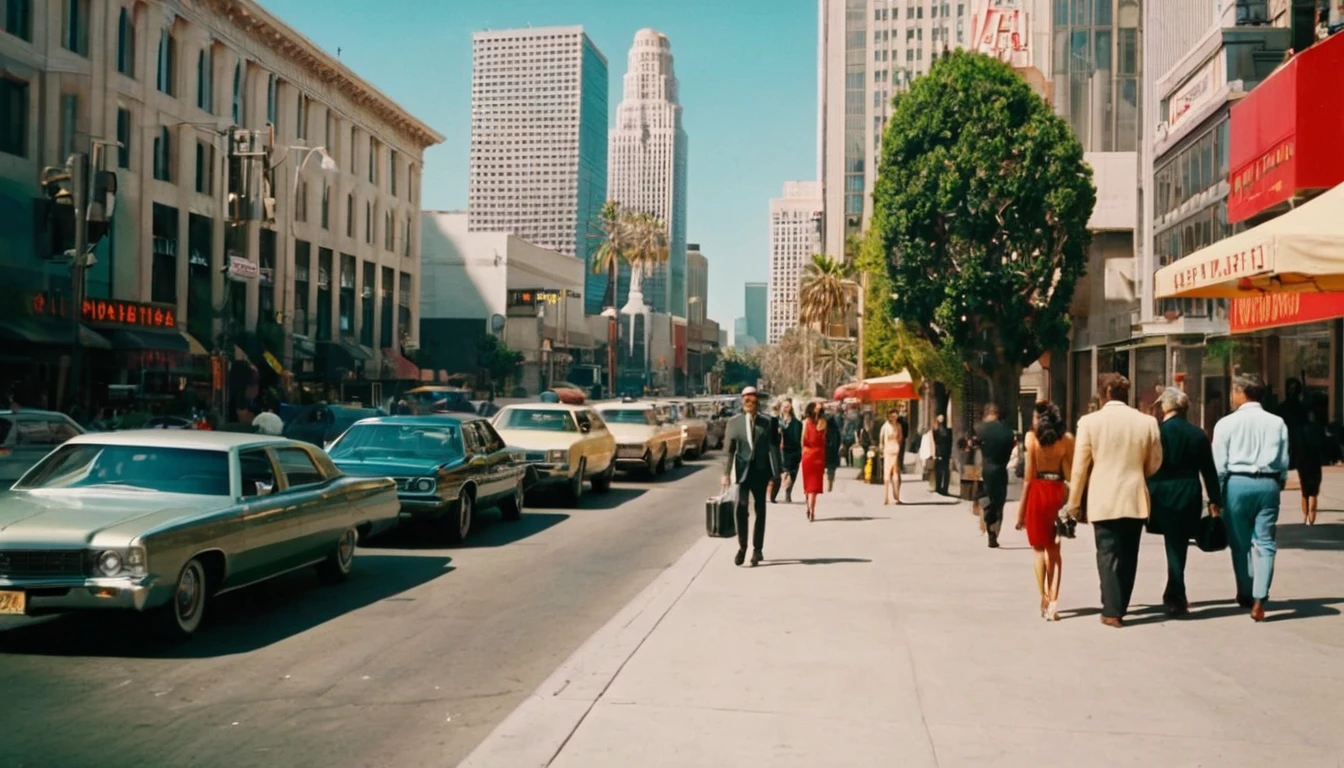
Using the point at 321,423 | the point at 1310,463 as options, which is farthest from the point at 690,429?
the point at 1310,463

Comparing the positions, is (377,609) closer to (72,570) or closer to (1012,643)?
(72,570)

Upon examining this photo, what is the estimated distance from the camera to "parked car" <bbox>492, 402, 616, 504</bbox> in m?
19.7

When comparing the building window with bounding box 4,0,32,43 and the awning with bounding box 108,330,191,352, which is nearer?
the building window with bounding box 4,0,32,43

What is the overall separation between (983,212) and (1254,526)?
79.3ft

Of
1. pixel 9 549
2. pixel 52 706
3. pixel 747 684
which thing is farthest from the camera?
pixel 9 549

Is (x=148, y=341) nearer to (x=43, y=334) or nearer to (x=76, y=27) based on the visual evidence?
(x=43, y=334)

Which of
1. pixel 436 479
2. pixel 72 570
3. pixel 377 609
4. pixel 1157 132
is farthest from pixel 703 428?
pixel 72 570

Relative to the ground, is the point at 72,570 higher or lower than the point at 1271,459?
lower

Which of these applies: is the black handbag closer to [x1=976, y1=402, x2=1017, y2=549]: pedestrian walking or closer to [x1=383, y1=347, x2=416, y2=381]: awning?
[x1=976, y1=402, x2=1017, y2=549]: pedestrian walking

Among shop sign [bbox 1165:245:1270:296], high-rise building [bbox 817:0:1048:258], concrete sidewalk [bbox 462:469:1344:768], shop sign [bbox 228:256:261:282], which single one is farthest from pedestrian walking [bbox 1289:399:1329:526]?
high-rise building [bbox 817:0:1048:258]

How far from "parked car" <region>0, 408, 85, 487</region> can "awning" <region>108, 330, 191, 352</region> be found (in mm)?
23786

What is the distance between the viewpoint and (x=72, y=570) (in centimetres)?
777

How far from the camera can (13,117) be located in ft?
114

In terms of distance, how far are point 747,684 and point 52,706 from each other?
372cm
